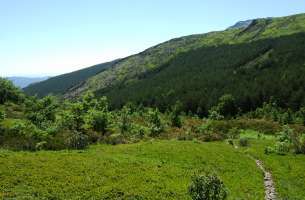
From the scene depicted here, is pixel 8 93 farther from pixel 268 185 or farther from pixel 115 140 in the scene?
pixel 268 185

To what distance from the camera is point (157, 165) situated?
43.9 meters

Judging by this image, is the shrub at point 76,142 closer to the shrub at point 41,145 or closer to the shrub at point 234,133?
the shrub at point 41,145

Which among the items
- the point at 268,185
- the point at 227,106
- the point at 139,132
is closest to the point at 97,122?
the point at 139,132

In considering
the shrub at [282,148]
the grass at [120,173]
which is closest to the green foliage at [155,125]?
the grass at [120,173]

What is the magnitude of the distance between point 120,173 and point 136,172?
163 cm

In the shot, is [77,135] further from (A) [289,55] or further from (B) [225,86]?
(A) [289,55]

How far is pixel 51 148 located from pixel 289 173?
1082 inches

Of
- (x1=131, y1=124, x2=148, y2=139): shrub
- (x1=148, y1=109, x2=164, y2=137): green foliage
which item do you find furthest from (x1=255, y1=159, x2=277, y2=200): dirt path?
(x1=148, y1=109, x2=164, y2=137): green foliage

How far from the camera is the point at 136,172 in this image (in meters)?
40.1

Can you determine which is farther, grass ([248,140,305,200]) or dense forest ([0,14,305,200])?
grass ([248,140,305,200])

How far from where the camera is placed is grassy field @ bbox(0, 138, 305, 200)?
34.0m

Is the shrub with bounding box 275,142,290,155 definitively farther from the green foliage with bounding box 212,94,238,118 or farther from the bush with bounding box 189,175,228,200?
the green foliage with bounding box 212,94,238,118

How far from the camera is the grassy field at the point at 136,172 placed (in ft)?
111

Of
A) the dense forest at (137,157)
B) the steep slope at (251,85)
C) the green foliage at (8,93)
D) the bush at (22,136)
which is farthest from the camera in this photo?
the steep slope at (251,85)
